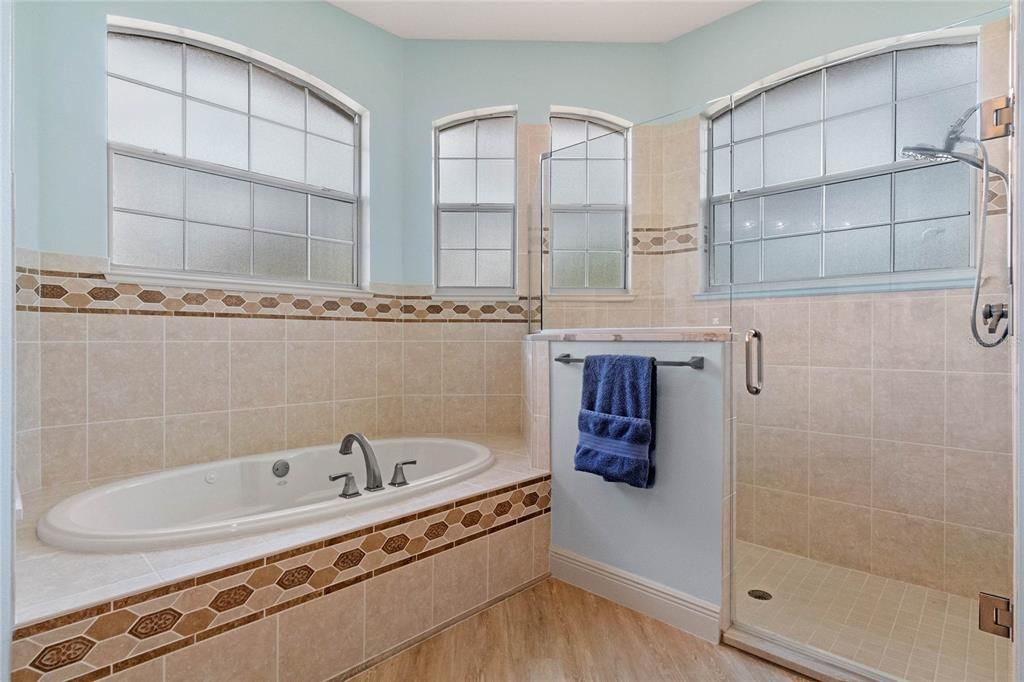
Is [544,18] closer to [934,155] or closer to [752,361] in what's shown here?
[934,155]

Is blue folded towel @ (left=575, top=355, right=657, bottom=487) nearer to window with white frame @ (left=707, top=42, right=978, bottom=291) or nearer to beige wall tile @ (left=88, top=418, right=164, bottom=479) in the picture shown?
window with white frame @ (left=707, top=42, right=978, bottom=291)

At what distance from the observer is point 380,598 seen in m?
1.65

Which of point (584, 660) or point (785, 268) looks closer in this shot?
point (584, 660)

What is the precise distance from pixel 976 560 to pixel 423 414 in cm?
259

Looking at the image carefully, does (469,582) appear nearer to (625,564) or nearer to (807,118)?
(625,564)

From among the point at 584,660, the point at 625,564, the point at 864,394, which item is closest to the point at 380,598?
the point at 584,660

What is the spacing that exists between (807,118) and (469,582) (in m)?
2.48

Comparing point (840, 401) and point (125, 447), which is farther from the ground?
point (840, 401)

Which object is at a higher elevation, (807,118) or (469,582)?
(807,118)

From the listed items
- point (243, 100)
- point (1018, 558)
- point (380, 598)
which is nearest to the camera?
point (1018, 558)

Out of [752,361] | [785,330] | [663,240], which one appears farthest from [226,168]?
[785,330]

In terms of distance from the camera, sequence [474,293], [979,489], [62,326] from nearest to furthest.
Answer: [979,489]
[62,326]
[474,293]

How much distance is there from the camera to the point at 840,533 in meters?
2.14

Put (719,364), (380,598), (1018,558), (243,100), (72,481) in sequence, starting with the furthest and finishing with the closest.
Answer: (243,100) < (72,481) < (719,364) < (380,598) < (1018,558)
